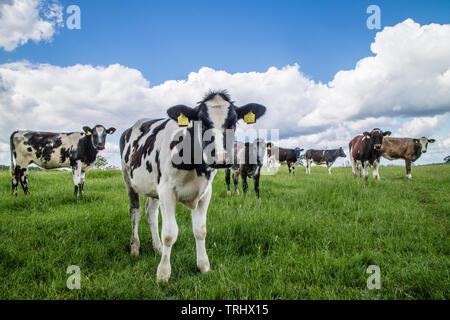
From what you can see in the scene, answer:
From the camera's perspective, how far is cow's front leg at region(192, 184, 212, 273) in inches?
133

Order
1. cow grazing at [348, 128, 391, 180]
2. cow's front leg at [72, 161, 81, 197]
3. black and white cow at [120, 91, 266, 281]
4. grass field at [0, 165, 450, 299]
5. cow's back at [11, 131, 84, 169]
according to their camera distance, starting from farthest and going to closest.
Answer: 1. cow grazing at [348, 128, 391, 180]
2. cow's back at [11, 131, 84, 169]
3. cow's front leg at [72, 161, 81, 197]
4. black and white cow at [120, 91, 266, 281]
5. grass field at [0, 165, 450, 299]

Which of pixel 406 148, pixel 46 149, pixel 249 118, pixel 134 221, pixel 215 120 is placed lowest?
pixel 134 221

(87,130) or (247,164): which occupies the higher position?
(87,130)

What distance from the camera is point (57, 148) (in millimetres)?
10516

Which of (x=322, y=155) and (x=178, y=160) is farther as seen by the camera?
(x=322, y=155)

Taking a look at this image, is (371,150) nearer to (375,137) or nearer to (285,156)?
(375,137)

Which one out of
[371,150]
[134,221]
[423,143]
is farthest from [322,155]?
[134,221]

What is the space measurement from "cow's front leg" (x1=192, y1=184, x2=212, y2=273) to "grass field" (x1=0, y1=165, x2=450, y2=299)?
167 mm

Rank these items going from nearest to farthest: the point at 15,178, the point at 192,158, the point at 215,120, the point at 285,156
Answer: the point at 215,120 < the point at 192,158 < the point at 15,178 < the point at 285,156

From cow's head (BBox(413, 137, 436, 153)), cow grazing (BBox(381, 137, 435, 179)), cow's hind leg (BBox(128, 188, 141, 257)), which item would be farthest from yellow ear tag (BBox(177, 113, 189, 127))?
cow's head (BBox(413, 137, 436, 153))

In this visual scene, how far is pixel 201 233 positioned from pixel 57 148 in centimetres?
960

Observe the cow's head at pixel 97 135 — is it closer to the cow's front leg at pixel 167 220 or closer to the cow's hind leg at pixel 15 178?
the cow's hind leg at pixel 15 178

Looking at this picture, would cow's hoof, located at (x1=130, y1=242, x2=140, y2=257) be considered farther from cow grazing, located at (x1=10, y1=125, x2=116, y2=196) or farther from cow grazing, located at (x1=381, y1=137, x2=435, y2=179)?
cow grazing, located at (x1=381, y1=137, x2=435, y2=179)
